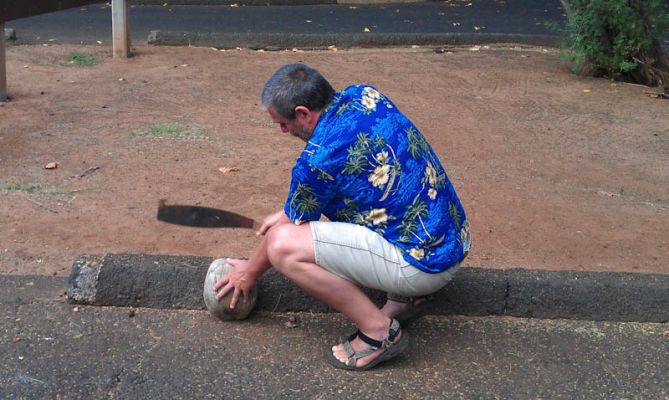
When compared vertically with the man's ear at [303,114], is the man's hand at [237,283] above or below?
below

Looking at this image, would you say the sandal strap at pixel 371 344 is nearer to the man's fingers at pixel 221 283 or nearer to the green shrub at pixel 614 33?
the man's fingers at pixel 221 283

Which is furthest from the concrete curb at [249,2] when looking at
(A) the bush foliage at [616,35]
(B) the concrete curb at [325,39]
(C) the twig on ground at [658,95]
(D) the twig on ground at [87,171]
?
(D) the twig on ground at [87,171]

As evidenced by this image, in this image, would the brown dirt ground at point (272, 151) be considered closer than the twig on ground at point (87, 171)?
Yes

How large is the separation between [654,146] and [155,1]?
9.24 meters

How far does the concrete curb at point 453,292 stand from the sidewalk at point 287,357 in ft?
0.15

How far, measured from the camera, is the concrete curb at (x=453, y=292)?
12.7 feet

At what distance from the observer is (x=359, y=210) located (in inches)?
133

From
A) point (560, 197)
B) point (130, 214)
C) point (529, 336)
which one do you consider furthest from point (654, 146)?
point (130, 214)

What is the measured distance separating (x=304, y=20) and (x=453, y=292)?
9462 mm

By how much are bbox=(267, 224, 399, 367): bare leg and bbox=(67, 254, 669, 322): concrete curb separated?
0.45 meters

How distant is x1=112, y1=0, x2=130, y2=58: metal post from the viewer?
9016mm

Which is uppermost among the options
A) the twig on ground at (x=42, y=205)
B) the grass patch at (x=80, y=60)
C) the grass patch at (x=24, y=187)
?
the twig on ground at (x=42, y=205)

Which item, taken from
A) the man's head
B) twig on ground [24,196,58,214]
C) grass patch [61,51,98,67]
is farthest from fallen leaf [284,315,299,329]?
grass patch [61,51,98,67]

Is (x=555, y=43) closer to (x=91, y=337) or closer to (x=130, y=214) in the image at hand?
(x=130, y=214)
